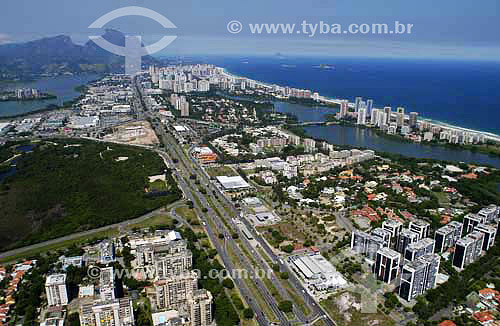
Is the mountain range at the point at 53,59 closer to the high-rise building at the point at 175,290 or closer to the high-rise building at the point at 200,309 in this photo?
the high-rise building at the point at 175,290

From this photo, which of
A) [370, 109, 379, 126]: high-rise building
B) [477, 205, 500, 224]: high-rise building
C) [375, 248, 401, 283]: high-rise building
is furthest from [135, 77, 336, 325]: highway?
[370, 109, 379, 126]: high-rise building

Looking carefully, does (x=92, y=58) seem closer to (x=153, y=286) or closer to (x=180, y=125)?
(x=180, y=125)

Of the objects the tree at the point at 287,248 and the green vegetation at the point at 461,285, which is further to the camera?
the tree at the point at 287,248

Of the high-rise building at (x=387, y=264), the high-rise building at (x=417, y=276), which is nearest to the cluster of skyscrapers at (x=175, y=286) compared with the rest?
the high-rise building at (x=387, y=264)

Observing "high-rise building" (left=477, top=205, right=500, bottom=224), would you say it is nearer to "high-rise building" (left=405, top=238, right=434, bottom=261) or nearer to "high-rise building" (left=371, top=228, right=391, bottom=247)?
"high-rise building" (left=405, top=238, right=434, bottom=261)

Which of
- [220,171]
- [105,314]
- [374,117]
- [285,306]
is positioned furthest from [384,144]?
[105,314]

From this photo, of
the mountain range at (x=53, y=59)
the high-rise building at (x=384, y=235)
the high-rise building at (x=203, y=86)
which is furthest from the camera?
the mountain range at (x=53, y=59)

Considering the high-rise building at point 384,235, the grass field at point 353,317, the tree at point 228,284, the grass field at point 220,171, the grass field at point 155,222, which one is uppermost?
the high-rise building at point 384,235
